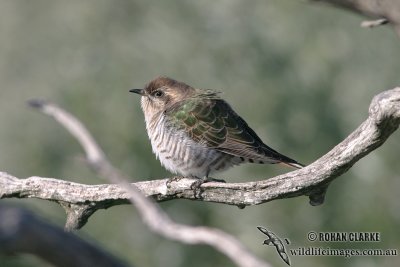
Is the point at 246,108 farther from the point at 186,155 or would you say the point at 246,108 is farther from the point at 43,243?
the point at 43,243

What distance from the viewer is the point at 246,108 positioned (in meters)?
9.70

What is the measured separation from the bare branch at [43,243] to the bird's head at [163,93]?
582 cm

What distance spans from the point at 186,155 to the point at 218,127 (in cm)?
45

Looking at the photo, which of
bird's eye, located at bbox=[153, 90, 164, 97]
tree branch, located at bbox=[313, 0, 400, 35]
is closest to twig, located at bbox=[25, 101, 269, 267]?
tree branch, located at bbox=[313, 0, 400, 35]

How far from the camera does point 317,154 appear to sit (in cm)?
941

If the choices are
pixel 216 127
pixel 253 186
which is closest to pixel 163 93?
pixel 216 127

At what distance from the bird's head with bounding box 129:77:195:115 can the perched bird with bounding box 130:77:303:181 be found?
7cm

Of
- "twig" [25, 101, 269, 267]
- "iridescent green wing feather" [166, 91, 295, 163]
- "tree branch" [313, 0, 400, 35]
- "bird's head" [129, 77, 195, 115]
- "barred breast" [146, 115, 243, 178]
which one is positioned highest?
"bird's head" [129, 77, 195, 115]

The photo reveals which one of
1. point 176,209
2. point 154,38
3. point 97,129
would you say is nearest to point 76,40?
point 154,38

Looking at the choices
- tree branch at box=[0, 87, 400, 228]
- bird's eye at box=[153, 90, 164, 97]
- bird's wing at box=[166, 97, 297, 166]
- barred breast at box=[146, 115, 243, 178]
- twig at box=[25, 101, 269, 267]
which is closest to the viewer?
twig at box=[25, 101, 269, 267]

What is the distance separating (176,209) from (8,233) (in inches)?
293

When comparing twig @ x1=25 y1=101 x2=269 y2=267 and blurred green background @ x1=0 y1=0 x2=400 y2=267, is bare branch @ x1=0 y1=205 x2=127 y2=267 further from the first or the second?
blurred green background @ x1=0 y1=0 x2=400 y2=267

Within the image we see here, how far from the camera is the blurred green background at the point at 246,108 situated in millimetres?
9211

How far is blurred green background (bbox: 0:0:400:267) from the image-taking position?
9.21 meters
